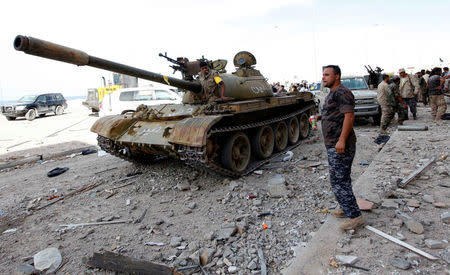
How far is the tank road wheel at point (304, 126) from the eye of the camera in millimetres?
9621

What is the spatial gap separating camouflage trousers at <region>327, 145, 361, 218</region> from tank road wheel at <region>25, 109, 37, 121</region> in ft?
74.2

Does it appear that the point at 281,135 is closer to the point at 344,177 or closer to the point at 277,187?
the point at 277,187

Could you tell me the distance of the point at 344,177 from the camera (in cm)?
345

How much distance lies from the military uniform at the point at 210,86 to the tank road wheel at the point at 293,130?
279 cm

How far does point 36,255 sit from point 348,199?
371 cm

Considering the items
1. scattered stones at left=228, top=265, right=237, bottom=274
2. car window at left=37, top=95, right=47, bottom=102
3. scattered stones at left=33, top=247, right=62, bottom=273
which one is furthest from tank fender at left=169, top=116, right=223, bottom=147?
car window at left=37, top=95, right=47, bottom=102

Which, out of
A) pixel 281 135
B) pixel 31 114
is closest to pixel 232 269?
pixel 281 135

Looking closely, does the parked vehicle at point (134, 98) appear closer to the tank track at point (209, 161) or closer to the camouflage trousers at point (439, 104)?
the tank track at point (209, 161)

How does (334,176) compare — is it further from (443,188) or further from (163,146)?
(163,146)

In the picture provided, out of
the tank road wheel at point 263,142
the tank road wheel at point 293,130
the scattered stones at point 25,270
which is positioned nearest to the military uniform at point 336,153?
the tank road wheel at point 263,142

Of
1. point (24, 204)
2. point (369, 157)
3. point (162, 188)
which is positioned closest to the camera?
point (24, 204)

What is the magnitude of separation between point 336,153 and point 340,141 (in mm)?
184

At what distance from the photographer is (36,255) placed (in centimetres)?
365

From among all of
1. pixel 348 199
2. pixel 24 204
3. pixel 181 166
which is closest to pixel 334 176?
pixel 348 199
